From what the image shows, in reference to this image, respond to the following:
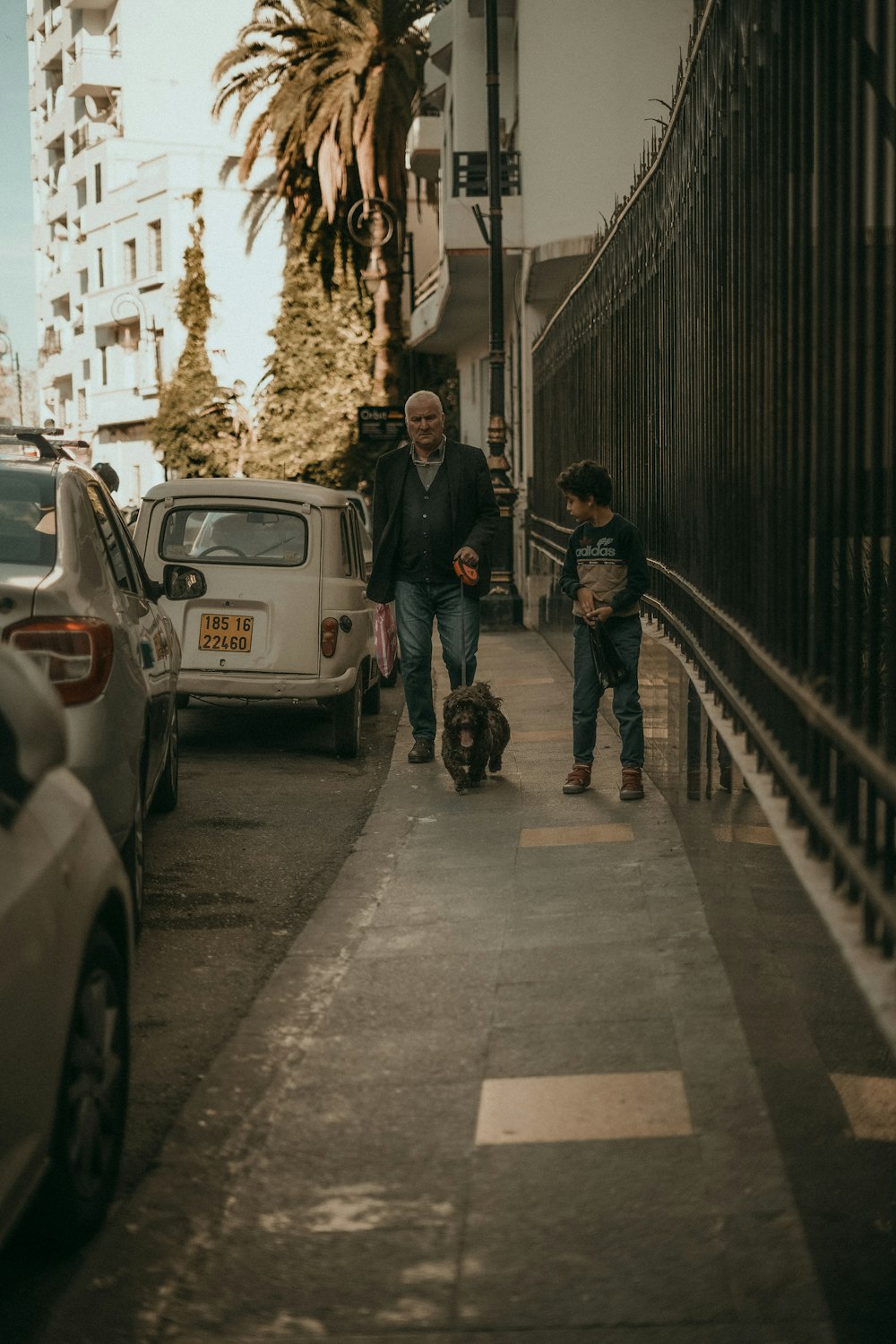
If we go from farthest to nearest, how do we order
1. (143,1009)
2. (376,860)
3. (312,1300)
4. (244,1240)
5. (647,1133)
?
1. (376,860)
2. (143,1009)
3. (647,1133)
4. (244,1240)
5. (312,1300)

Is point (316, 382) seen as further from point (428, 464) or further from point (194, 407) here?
point (428, 464)

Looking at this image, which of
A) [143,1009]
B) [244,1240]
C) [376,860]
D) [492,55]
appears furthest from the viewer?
[492,55]

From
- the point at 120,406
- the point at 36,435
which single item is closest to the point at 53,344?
the point at 120,406

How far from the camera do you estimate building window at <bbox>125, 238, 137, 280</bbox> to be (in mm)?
59531

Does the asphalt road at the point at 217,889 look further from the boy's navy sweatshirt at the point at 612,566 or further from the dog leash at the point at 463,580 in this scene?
the boy's navy sweatshirt at the point at 612,566

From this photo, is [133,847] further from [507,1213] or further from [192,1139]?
[507,1213]

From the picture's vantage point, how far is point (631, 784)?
27.4 feet

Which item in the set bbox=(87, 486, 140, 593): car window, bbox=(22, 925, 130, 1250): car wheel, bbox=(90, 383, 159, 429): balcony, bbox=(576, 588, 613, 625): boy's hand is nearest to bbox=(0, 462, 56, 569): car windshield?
bbox=(87, 486, 140, 593): car window

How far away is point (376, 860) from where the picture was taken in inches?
290

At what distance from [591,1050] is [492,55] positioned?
54.4 ft

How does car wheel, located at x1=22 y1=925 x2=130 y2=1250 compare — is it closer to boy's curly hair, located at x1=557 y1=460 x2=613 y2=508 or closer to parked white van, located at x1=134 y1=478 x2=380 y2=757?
boy's curly hair, located at x1=557 y1=460 x2=613 y2=508

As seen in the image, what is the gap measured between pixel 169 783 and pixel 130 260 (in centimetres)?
5463

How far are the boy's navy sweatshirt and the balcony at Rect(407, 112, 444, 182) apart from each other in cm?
2546

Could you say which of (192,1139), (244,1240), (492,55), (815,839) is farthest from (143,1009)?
(492,55)
